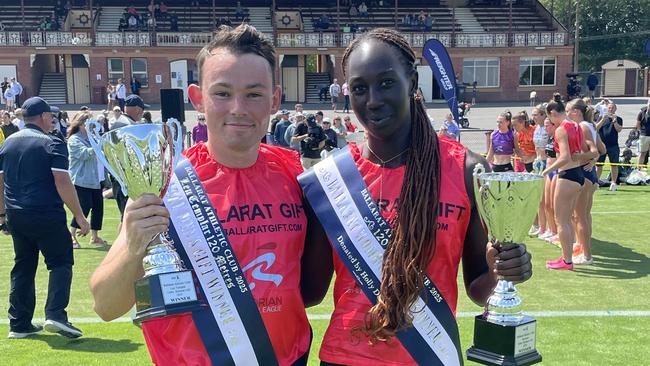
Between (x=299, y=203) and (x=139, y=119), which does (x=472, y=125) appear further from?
(x=299, y=203)

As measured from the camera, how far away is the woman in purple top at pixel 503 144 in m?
9.91

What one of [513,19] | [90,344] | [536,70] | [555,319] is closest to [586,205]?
[555,319]

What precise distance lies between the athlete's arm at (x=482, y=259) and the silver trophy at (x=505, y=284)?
4 cm

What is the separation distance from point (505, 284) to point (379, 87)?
0.70 metres

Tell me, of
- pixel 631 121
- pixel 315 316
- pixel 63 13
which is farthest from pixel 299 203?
pixel 63 13

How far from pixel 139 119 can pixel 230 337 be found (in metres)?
5.79

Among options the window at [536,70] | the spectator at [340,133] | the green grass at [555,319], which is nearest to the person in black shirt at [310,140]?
the spectator at [340,133]

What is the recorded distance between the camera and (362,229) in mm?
2199

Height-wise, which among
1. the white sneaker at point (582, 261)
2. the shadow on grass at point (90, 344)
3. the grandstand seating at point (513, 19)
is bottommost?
the white sneaker at point (582, 261)

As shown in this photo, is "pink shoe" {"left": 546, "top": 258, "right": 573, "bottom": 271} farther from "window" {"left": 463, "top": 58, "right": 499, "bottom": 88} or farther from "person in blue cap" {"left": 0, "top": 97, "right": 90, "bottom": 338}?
"window" {"left": 463, "top": 58, "right": 499, "bottom": 88}

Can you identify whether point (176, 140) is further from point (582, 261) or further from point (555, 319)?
point (582, 261)

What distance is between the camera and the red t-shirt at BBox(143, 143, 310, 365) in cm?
210

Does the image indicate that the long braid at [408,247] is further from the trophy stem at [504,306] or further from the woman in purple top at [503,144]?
the woman in purple top at [503,144]

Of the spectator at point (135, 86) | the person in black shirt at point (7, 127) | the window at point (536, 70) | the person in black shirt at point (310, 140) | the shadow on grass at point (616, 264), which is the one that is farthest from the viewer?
the window at point (536, 70)
